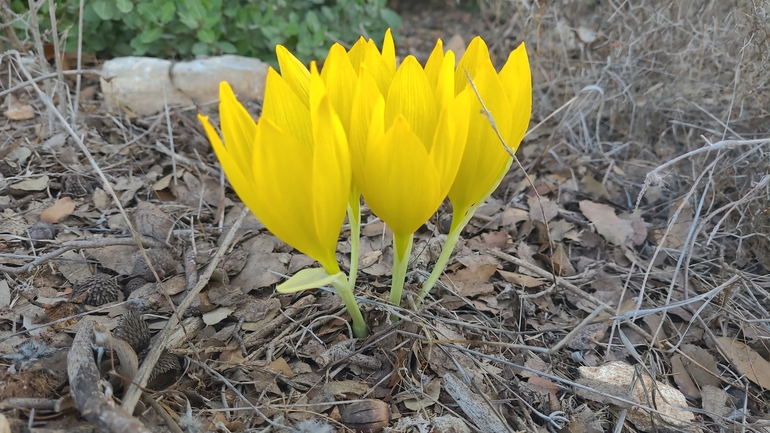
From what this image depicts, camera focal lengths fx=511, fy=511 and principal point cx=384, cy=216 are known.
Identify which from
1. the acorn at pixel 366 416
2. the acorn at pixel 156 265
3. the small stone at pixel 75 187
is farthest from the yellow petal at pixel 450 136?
the small stone at pixel 75 187

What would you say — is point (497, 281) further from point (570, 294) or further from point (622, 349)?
point (622, 349)

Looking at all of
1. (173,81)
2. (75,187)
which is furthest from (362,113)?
(173,81)

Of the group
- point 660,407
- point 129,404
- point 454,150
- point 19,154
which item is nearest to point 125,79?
point 19,154

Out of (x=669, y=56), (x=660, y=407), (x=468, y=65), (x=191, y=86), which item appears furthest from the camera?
(x=191, y=86)

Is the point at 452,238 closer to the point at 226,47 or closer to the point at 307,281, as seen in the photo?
the point at 307,281

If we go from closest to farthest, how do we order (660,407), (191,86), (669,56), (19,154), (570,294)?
(660,407)
(570,294)
(19,154)
(669,56)
(191,86)

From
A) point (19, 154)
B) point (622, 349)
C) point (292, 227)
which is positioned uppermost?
point (292, 227)
